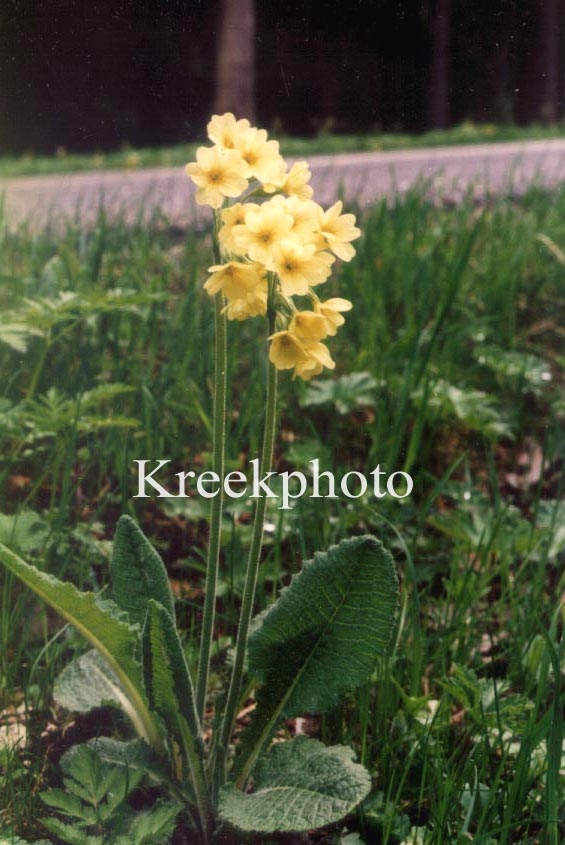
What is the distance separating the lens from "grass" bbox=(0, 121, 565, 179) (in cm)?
731

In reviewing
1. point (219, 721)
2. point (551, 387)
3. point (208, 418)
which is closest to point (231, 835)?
point (219, 721)

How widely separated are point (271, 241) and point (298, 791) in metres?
0.69

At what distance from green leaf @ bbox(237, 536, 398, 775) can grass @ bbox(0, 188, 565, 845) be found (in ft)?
0.43

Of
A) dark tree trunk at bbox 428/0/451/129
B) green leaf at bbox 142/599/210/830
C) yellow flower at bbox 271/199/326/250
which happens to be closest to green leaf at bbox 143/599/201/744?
green leaf at bbox 142/599/210/830

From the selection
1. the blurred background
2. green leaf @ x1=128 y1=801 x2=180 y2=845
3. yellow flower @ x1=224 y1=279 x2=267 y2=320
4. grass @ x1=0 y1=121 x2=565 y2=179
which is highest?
grass @ x1=0 y1=121 x2=565 y2=179

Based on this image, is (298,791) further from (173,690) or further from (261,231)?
(261,231)

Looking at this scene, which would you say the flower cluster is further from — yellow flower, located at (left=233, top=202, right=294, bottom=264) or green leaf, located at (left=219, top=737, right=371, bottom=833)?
green leaf, located at (left=219, top=737, right=371, bottom=833)

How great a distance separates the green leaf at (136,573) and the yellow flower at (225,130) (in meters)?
0.53

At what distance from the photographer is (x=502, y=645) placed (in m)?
1.60

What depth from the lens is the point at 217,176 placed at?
42.2 inches

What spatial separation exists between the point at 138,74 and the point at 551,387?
A: 141 cm

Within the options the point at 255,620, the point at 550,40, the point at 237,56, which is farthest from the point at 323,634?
the point at 237,56

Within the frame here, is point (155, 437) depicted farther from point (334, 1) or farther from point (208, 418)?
point (334, 1)

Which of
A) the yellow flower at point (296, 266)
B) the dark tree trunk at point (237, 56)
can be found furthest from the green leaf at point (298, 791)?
the dark tree trunk at point (237, 56)
